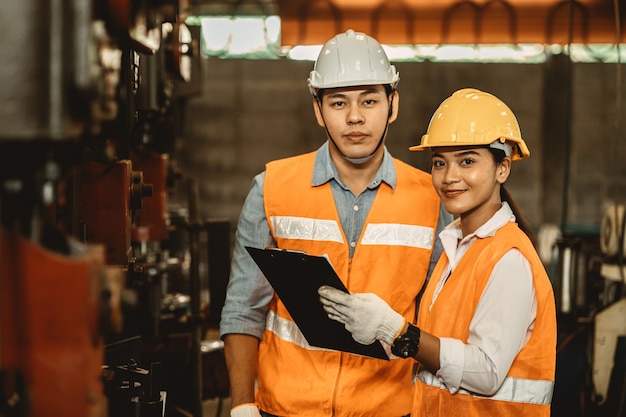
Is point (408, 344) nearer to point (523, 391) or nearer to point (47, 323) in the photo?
point (523, 391)

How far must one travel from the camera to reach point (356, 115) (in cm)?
232

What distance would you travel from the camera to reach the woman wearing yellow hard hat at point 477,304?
73.4 inches

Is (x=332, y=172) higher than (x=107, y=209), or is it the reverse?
(x=332, y=172)

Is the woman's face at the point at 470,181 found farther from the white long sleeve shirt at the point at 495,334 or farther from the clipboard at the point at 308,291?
the clipboard at the point at 308,291

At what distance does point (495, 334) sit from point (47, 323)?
1.25 meters

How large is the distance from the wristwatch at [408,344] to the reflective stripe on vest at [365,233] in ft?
1.46

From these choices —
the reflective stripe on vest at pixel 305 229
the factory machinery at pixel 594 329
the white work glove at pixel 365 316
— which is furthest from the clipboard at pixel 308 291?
the factory machinery at pixel 594 329

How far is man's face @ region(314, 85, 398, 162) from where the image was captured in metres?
2.34

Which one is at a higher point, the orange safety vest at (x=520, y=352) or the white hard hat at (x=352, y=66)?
the white hard hat at (x=352, y=66)

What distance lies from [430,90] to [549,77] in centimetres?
122

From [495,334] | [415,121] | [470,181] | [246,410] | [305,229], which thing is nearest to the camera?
[495,334]

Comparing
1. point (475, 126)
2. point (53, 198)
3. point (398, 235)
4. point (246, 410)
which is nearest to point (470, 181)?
point (475, 126)

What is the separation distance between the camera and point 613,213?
4.67 meters

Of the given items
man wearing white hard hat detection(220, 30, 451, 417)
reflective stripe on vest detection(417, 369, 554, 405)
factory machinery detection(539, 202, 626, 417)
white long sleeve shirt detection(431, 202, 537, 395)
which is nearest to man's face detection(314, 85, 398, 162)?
man wearing white hard hat detection(220, 30, 451, 417)
